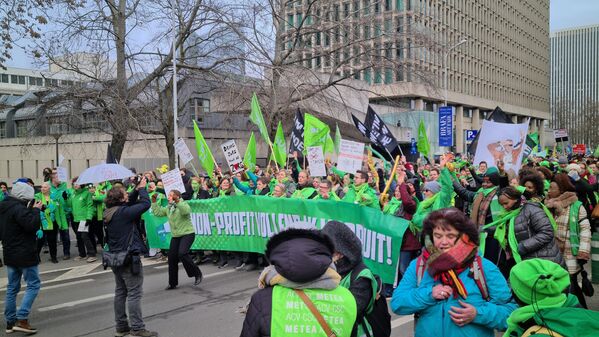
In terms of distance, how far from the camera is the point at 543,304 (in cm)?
262

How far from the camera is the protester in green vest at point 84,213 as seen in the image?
11664mm

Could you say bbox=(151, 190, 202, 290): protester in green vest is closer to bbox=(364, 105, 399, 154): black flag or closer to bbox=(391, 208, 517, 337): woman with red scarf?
bbox=(364, 105, 399, 154): black flag

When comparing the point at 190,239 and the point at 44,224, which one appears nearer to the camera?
the point at 190,239

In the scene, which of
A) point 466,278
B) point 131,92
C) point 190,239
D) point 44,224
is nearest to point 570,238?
point 466,278

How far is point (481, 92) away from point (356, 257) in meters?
78.5

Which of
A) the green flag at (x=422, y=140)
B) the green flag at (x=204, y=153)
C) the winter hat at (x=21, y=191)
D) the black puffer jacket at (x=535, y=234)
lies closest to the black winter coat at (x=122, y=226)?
the winter hat at (x=21, y=191)

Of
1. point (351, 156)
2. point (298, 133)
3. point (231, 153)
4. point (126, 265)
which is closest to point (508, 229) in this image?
point (126, 265)

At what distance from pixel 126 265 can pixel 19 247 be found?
1340 millimetres

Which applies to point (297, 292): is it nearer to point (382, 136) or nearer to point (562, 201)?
point (562, 201)

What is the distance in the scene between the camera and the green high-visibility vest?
258 centimetres

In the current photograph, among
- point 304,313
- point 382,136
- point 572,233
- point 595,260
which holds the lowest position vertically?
point 595,260

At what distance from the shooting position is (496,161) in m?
7.50

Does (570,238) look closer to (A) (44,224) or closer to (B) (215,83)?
(A) (44,224)

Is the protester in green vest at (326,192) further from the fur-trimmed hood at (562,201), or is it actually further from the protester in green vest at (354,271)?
the protester in green vest at (354,271)
